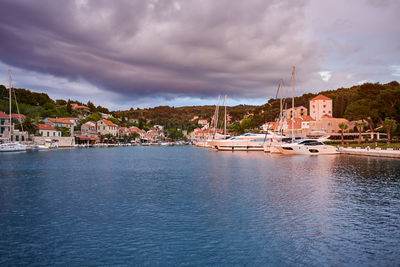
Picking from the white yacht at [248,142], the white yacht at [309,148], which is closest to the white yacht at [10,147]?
the white yacht at [248,142]

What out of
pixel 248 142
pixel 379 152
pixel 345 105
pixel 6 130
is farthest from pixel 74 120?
pixel 345 105

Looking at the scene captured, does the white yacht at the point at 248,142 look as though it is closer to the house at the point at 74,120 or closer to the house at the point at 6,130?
the house at the point at 6,130

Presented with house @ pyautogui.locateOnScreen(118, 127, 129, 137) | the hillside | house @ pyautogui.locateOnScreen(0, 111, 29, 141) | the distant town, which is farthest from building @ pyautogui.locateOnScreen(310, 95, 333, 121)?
house @ pyautogui.locateOnScreen(0, 111, 29, 141)

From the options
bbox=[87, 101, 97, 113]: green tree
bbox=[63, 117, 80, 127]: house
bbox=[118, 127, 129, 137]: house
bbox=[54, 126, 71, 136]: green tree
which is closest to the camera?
bbox=[54, 126, 71, 136]: green tree

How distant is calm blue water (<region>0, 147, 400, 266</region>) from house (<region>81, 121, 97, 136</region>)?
93.5 metres

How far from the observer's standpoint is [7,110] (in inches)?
3920

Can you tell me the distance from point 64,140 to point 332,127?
3306 inches

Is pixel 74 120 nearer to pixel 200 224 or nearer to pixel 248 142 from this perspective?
pixel 248 142

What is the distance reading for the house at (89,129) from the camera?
11466 cm

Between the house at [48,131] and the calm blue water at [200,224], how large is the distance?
73.8m

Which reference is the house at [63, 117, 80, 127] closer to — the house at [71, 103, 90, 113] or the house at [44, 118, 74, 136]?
the house at [44, 118, 74, 136]

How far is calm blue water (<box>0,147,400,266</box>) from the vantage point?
35.4 feet

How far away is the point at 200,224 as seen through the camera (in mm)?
14336

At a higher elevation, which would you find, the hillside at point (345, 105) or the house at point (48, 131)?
the hillside at point (345, 105)
